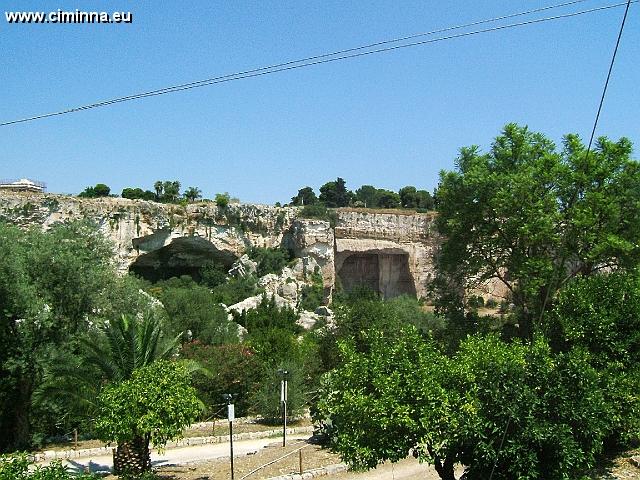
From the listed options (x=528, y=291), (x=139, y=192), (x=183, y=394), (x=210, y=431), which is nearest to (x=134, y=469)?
(x=183, y=394)

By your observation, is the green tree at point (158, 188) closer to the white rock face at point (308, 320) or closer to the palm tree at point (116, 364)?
the white rock face at point (308, 320)

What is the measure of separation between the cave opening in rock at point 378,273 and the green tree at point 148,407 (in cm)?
4745

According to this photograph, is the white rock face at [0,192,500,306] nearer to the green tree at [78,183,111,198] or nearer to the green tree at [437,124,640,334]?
the green tree at [78,183,111,198]

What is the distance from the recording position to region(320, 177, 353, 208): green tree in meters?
85.6

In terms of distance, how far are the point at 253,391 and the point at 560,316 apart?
1373 cm

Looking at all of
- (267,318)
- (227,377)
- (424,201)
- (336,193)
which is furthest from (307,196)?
(227,377)

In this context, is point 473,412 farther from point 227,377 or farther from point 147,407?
point 227,377

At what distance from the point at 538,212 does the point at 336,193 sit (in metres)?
66.2

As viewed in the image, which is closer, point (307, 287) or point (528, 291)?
point (528, 291)

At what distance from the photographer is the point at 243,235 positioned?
55062 millimetres

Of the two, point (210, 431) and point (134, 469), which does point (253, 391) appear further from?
point (134, 469)

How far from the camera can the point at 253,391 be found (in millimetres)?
24062

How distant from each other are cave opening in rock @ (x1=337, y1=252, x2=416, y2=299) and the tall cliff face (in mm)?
101

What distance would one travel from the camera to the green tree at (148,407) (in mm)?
12211
